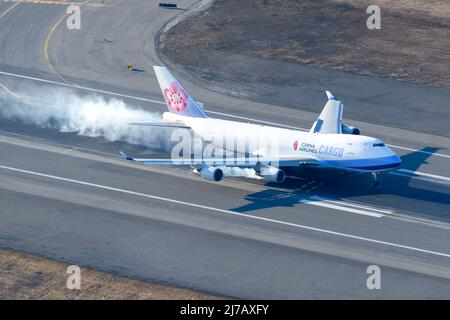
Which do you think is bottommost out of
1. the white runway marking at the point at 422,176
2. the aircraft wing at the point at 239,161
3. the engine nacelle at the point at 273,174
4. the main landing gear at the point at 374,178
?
the white runway marking at the point at 422,176

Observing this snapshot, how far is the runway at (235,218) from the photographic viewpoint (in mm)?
64500

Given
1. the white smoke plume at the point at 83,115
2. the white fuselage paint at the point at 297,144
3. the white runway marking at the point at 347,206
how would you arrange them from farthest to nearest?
the white smoke plume at the point at 83,115, the white fuselage paint at the point at 297,144, the white runway marking at the point at 347,206

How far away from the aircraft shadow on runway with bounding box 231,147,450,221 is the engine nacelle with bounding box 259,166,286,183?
1.43 metres

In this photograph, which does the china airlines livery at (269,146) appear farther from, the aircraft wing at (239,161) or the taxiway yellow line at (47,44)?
the taxiway yellow line at (47,44)

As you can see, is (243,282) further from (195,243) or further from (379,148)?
(379,148)

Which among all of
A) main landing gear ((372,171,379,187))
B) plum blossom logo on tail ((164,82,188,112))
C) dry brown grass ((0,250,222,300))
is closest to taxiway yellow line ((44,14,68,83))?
plum blossom logo on tail ((164,82,188,112))

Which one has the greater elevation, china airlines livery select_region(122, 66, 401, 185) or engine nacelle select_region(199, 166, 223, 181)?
china airlines livery select_region(122, 66, 401, 185)

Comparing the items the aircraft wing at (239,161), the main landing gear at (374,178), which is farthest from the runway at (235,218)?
the aircraft wing at (239,161)

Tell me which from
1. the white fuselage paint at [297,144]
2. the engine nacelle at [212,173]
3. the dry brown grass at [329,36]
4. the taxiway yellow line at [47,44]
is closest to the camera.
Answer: the engine nacelle at [212,173]

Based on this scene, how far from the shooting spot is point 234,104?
10100 centimetres

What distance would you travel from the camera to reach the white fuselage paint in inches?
3041

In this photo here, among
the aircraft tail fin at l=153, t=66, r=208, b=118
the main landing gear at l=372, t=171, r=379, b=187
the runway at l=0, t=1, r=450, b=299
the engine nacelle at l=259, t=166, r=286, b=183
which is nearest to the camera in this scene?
the runway at l=0, t=1, r=450, b=299

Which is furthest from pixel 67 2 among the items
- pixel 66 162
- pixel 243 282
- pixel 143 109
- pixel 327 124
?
pixel 243 282

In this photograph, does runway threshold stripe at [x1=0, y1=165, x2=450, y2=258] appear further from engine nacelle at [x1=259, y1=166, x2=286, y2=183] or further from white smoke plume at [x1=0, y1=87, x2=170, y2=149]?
white smoke plume at [x1=0, y1=87, x2=170, y2=149]
